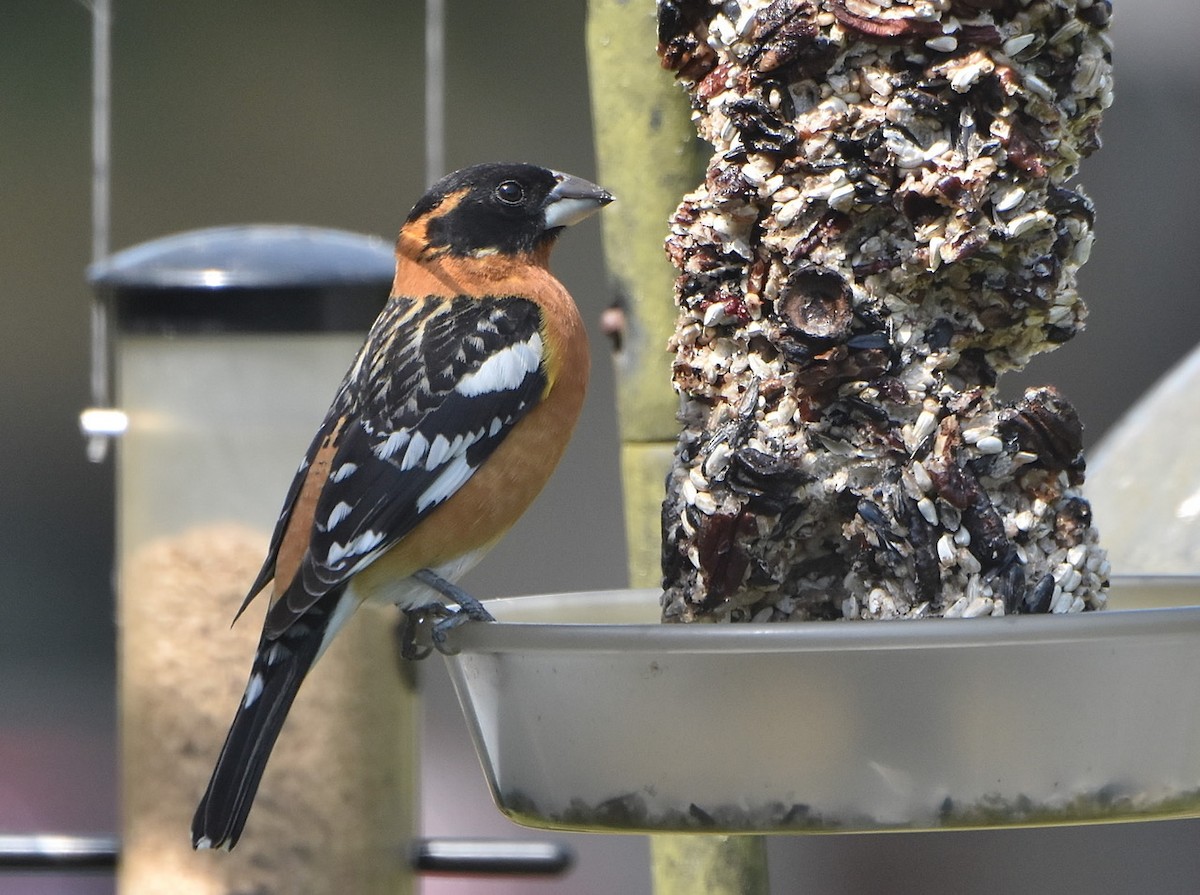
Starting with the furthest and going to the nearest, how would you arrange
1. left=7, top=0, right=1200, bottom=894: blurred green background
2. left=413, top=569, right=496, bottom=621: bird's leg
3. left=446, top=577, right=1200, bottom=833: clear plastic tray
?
left=7, top=0, right=1200, bottom=894: blurred green background → left=413, top=569, right=496, bottom=621: bird's leg → left=446, top=577, right=1200, bottom=833: clear plastic tray

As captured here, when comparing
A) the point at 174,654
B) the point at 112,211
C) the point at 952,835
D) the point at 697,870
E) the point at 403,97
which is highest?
the point at 403,97

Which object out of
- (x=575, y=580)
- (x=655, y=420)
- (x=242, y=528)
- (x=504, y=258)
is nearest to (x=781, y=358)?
(x=655, y=420)

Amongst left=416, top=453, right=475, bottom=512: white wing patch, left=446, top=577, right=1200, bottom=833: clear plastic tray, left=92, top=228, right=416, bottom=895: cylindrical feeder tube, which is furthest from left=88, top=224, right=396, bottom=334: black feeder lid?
left=446, top=577, right=1200, bottom=833: clear plastic tray

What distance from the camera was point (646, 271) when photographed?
270 cm

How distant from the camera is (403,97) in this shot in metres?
7.98

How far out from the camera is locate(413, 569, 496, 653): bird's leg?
6.94 ft

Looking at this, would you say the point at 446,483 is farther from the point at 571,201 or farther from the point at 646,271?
the point at 571,201

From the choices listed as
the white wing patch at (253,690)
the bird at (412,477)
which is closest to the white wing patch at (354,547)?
the bird at (412,477)

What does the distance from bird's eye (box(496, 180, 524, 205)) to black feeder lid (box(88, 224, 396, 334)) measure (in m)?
0.85

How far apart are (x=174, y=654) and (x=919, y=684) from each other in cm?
264

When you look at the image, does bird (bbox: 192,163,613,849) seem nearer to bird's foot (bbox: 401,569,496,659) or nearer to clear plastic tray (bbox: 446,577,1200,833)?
bird's foot (bbox: 401,569,496,659)

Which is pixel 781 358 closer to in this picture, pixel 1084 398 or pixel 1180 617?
pixel 1180 617

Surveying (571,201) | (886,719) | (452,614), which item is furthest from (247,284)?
(886,719)

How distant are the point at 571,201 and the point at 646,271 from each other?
409 millimetres
